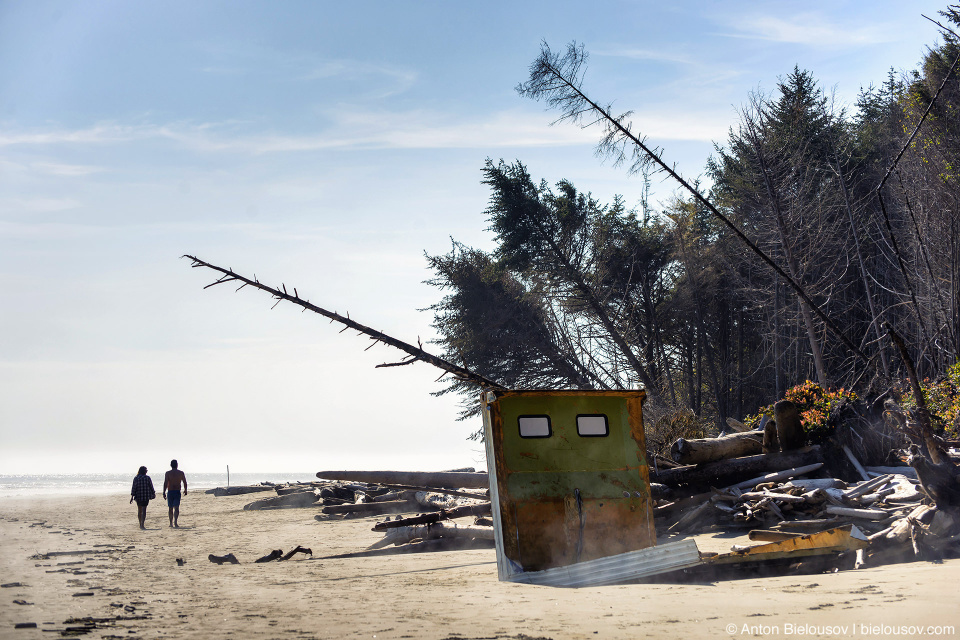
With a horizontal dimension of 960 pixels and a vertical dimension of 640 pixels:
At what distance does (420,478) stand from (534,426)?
23.1 feet

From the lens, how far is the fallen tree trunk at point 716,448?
1252 cm

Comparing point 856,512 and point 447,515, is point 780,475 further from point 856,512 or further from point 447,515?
point 447,515

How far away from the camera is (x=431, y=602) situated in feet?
Answer: 21.0

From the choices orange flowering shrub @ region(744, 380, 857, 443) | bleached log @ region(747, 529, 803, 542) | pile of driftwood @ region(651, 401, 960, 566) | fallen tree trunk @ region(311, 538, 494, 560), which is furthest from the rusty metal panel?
orange flowering shrub @ region(744, 380, 857, 443)

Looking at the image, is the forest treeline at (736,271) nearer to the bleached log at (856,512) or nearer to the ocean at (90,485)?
the bleached log at (856,512)

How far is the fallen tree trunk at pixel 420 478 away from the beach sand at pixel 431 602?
11.1 ft

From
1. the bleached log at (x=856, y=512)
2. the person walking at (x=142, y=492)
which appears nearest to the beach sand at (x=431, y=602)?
the bleached log at (x=856, y=512)

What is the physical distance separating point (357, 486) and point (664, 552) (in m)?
18.1

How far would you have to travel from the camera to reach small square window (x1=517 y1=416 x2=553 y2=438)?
8.19 m

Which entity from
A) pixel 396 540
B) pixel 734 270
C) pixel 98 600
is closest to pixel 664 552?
pixel 98 600

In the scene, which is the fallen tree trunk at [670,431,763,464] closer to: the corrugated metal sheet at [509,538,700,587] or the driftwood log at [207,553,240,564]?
the corrugated metal sheet at [509,538,700,587]

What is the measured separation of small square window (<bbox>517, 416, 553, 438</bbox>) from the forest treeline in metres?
11.5

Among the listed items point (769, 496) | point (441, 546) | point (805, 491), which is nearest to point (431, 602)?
point (441, 546)

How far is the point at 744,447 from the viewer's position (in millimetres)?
13258
